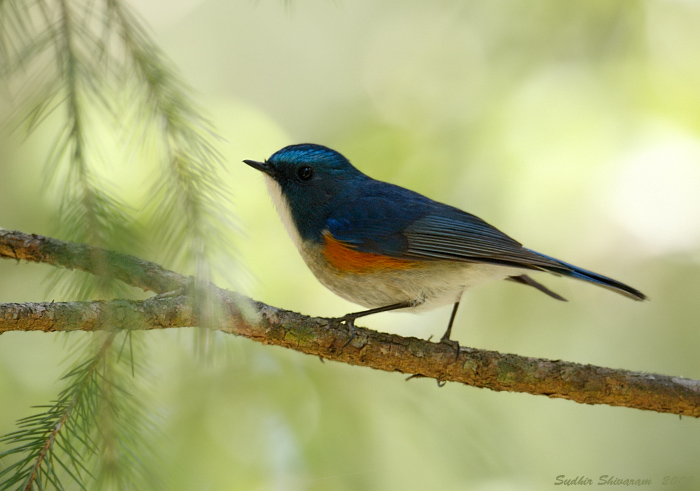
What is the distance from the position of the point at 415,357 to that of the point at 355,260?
609 mm

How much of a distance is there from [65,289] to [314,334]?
1.28 metres

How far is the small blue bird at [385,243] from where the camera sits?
334cm

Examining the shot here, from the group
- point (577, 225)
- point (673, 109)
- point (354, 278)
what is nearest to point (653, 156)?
point (673, 109)

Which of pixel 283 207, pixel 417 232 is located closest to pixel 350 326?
pixel 417 232

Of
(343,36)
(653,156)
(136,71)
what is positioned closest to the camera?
(136,71)

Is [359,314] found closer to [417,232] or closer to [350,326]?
[350,326]

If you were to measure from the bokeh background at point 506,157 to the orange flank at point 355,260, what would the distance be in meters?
0.53

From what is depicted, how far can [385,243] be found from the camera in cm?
346

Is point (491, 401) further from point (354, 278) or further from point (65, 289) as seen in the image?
point (65, 289)

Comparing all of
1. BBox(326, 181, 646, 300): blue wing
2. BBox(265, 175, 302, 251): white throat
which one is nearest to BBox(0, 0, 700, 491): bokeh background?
BBox(265, 175, 302, 251): white throat

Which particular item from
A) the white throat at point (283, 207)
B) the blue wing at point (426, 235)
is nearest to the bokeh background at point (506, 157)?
the white throat at point (283, 207)

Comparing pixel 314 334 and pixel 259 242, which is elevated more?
pixel 259 242

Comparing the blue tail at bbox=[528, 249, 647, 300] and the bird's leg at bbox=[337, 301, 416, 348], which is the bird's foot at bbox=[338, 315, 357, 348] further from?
the blue tail at bbox=[528, 249, 647, 300]

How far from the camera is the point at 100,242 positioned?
5.58 feet
